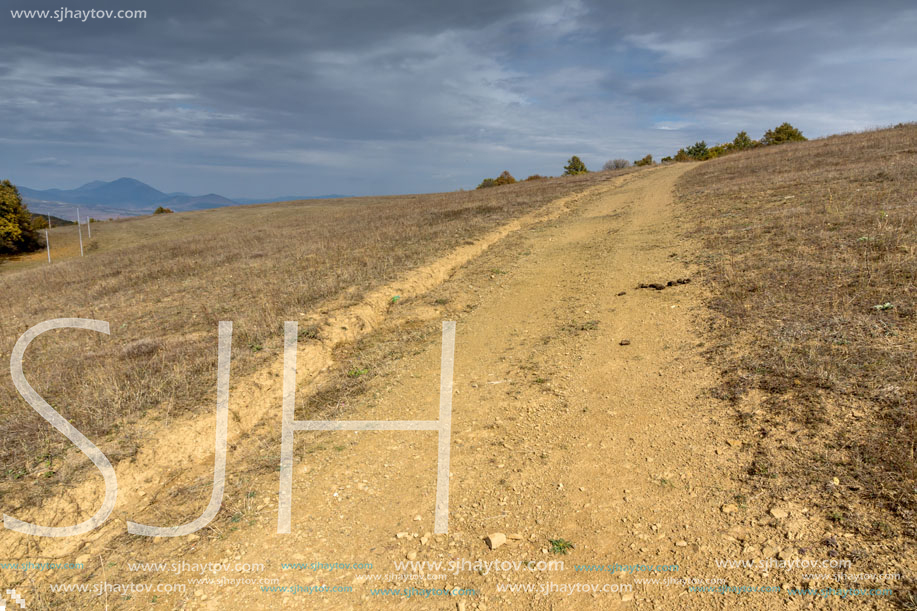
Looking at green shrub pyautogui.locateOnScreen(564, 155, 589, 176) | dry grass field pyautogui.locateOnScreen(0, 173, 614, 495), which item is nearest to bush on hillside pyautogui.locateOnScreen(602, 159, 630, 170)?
green shrub pyautogui.locateOnScreen(564, 155, 589, 176)

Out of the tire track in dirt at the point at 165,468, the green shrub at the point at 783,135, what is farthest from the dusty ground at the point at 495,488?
the green shrub at the point at 783,135

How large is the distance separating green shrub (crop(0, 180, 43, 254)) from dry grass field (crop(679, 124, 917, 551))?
2242 inches

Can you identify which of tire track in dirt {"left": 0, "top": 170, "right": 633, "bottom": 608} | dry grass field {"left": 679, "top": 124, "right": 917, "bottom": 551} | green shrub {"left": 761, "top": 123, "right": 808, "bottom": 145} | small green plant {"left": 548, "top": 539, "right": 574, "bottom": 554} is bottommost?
tire track in dirt {"left": 0, "top": 170, "right": 633, "bottom": 608}

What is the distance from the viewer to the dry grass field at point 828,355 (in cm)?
357

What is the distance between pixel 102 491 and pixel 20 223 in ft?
186

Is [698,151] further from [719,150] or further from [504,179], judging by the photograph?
Answer: [504,179]

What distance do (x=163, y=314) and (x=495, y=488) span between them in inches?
409

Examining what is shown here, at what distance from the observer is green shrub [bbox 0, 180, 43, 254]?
4284 centimetres

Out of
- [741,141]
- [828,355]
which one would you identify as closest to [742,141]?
[741,141]

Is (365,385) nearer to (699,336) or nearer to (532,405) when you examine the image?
(532,405)

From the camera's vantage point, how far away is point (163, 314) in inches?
449

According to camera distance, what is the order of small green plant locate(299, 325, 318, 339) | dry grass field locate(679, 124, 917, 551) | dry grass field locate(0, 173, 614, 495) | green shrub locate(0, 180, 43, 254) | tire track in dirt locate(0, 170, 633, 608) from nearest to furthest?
dry grass field locate(679, 124, 917, 551)
tire track in dirt locate(0, 170, 633, 608)
dry grass field locate(0, 173, 614, 495)
small green plant locate(299, 325, 318, 339)
green shrub locate(0, 180, 43, 254)

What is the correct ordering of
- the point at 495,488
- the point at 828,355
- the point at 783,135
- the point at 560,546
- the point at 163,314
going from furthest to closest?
the point at 783,135, the point at 163,314, the point at 828,355, the point at 495,488, the point at 560,546

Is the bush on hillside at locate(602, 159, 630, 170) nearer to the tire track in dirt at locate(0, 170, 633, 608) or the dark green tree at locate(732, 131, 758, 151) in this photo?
the dark green tree at locate(732, 131, 758, 151)
